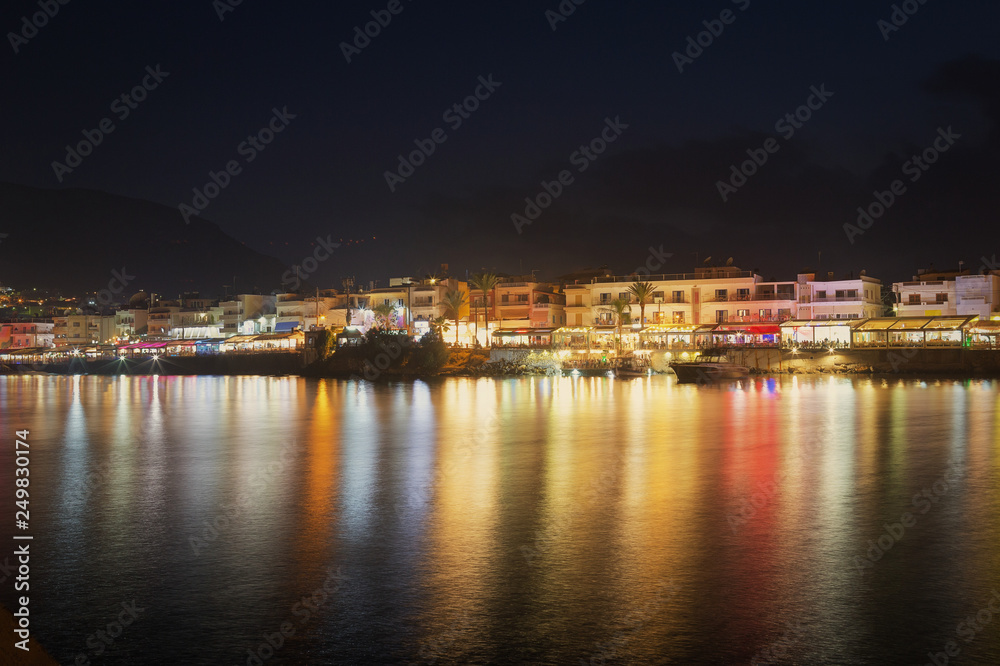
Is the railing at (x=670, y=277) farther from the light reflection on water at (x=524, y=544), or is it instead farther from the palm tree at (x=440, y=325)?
the light reflection on water at (x=524, y=544)

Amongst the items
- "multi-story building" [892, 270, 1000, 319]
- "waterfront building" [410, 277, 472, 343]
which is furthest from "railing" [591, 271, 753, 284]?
"waterfront building" [410, 277, 472, 343]

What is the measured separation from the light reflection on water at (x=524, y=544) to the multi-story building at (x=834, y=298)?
5025 cm

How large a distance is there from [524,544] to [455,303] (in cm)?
8008

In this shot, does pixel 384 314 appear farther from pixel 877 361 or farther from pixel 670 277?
pixel 877 361

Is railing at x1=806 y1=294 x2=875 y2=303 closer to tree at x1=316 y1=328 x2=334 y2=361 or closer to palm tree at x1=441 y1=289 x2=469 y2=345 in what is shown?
palm tree at x1=441 y1=289 x2=469 y2=345

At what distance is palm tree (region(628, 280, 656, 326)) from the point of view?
269 ft

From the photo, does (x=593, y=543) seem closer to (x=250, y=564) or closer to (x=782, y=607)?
(x=782, y=607)

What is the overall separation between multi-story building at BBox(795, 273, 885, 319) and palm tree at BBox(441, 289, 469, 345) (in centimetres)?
3583

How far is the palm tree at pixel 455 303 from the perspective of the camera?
92162 millimetres

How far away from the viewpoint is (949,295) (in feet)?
244

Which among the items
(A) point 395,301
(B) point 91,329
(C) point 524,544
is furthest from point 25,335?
(C) point 524,544

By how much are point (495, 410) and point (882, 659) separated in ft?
102

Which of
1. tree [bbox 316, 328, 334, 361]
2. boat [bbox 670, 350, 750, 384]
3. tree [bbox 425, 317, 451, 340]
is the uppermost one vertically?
tree [bbox 425, 317, 451, 340]

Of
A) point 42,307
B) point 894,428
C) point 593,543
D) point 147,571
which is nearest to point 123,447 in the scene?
point 147,571
